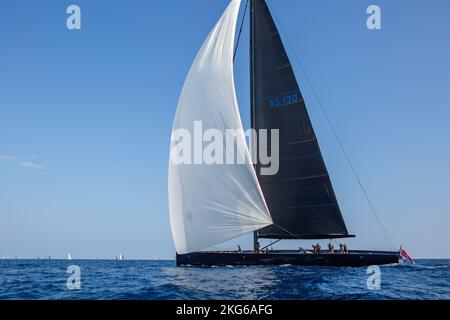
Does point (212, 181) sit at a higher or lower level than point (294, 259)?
higher

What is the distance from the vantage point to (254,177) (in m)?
26.0

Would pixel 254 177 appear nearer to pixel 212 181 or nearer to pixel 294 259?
pixel 212 181

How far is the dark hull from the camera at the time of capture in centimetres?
2691

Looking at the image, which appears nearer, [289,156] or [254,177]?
[254,177]

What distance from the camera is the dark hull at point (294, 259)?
2691 centimetres

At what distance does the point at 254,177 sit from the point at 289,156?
523cm

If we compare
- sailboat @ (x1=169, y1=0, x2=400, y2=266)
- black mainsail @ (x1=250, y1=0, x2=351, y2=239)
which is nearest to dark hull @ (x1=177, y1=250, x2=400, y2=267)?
sailboat @ (x1=169, y1=0, x2=400, y2=266)

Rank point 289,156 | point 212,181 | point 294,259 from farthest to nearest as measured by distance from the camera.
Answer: point 289,156
point 294,259
point 212,181

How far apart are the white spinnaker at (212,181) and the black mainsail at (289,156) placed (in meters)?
3.57

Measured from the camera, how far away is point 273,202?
30.0 metres

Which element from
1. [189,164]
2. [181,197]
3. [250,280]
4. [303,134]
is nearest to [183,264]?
[181,197]

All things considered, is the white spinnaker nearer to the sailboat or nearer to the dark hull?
the sailboat

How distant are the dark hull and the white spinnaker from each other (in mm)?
1618

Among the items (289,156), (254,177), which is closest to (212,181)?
(254,177)
